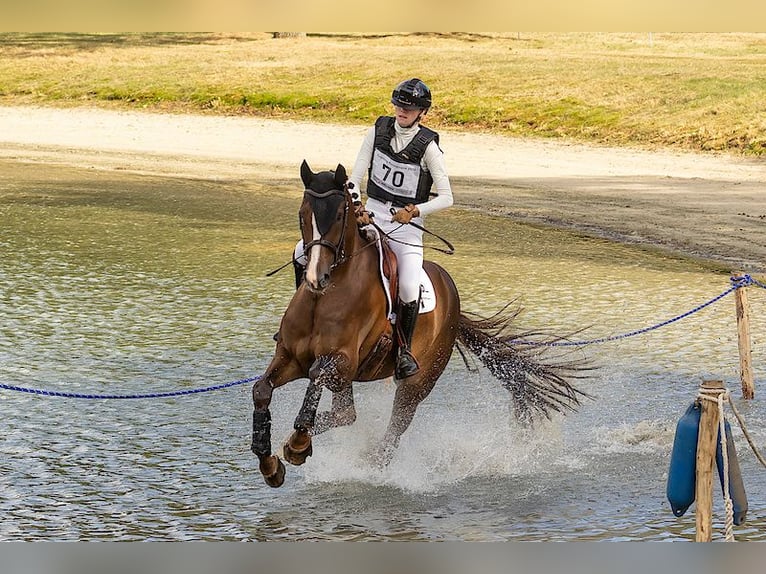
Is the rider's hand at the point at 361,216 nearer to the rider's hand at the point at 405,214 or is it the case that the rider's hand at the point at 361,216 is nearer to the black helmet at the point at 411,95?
the rider's hand at the point at 405,214

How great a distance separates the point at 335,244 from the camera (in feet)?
21.4

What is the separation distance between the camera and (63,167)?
2453 centimetres

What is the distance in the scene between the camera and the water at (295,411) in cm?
692

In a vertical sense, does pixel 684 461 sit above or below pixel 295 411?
above

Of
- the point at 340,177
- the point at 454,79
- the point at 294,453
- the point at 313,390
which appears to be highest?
the point at 454,79

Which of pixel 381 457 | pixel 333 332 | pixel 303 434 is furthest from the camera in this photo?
pixel 381 457

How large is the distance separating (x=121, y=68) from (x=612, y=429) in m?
30.2

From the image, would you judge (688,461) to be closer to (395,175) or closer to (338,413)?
(338,413)

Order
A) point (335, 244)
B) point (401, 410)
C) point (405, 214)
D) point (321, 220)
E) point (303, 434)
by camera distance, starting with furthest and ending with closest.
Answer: point (401, 410) → point (405, 214) → point (303, 434) → point (335, 244) → point (321, 220)

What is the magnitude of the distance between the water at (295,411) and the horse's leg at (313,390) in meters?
0.39

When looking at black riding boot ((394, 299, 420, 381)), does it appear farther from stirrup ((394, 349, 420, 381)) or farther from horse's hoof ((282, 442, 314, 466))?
horse's hoof ((282, 442, 314, 466))

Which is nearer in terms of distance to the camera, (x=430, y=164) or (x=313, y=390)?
(x=313, y=390)

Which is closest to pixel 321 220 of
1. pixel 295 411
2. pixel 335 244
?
pixel 335 244

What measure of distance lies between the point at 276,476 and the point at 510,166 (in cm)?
1764
